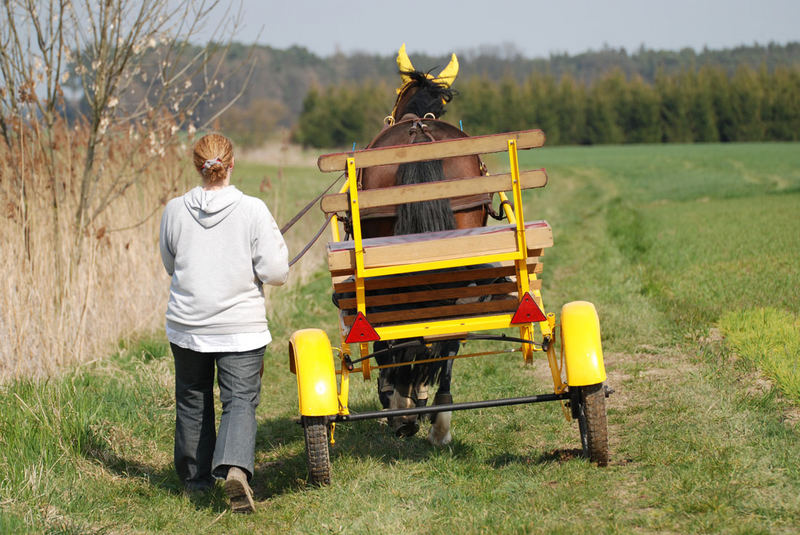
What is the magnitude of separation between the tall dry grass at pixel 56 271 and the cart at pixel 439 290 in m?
2.91

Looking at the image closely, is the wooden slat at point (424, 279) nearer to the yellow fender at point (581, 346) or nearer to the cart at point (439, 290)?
the cart at point (439, 290)

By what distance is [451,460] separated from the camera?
4.71m

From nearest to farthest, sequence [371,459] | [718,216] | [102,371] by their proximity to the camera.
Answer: [371,459]
[102,371]
[718,216]

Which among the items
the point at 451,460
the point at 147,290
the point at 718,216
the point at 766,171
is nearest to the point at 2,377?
the point at 147,290

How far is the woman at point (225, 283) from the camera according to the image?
417 cm

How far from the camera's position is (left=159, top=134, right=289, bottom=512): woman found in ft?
13.7

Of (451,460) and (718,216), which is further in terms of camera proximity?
(718,216)

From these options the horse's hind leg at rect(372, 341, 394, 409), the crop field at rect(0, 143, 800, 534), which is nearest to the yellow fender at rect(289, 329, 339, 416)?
the crop field at rect(0, 143, 800, 534)

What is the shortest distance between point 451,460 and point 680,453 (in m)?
1.24

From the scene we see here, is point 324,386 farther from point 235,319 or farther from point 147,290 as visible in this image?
point 147,290

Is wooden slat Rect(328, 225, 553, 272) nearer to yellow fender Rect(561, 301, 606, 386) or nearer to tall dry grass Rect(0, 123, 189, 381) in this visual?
yellow fender Rect(561, 301, 606, 386)

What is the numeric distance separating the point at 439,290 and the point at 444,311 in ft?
0.38

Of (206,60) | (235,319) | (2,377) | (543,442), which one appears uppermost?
(206,60)

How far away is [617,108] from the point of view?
68.9m
